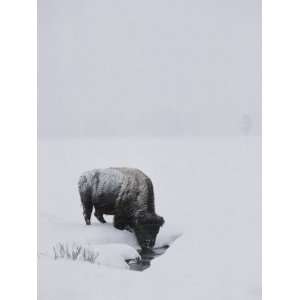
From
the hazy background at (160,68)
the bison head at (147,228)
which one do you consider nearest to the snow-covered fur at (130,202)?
the bison head at (147,228)

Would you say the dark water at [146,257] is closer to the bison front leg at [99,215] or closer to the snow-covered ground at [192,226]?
the snow-covered ground at [192,226]

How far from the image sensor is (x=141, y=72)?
2.18 metres

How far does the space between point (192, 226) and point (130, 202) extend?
25cm

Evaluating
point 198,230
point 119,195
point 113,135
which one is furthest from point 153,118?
point 198,230

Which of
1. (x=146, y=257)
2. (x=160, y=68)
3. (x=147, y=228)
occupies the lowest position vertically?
(x=146, y=257)

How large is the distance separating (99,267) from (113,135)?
0.51 metres

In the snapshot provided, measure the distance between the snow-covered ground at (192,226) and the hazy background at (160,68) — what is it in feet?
0.25

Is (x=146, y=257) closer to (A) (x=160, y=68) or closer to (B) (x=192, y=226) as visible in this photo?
(B) (x=192, y=226)

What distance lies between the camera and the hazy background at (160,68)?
213 centimetres

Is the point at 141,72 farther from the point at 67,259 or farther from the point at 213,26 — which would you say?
the point at 67,259

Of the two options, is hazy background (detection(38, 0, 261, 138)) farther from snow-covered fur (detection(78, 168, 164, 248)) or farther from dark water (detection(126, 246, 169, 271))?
dark water (detection(126, 246, 169, 271))

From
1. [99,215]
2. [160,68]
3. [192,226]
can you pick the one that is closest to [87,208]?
[99,215]

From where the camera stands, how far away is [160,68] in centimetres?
216
